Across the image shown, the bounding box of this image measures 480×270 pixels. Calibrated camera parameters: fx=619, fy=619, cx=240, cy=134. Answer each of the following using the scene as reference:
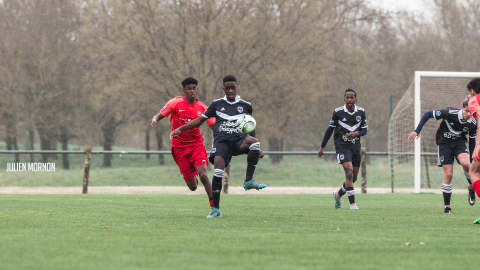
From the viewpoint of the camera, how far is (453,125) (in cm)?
1060

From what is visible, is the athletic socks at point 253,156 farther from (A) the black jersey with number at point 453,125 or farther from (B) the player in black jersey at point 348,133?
(A) the black jersey with number at point 453,125

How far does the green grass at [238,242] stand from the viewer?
16.1ft

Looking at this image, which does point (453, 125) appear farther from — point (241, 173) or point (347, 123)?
point (241, 173)

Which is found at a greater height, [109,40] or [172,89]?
[109,40]

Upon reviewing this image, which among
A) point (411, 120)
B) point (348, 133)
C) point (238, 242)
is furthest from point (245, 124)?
point (411, 120)

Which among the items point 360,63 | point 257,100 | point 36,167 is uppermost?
point 360,63

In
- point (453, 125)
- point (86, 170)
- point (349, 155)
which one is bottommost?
point (86, 170)

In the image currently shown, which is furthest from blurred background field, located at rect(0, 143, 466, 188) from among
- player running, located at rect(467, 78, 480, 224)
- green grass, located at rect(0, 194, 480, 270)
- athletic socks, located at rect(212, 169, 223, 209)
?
player running, located at rect(467, 78, 480, 224)

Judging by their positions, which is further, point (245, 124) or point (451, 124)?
point (451, 124)

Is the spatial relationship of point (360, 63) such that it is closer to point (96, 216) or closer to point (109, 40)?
point (109, 40)

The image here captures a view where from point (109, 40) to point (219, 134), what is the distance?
22297 millimetres

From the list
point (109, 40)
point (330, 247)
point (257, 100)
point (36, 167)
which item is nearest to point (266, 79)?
point (257, 100)

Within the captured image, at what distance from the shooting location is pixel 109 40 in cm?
3034

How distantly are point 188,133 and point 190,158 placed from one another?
46cm
